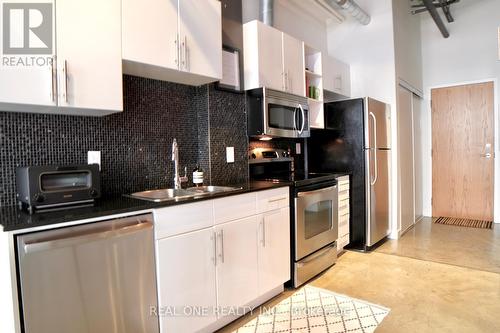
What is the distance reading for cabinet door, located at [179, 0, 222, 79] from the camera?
6.75 feet

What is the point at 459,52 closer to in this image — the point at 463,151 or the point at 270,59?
the point at 463,151

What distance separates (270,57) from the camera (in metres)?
2.81

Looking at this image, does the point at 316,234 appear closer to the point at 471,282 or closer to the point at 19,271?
the point at 471,282

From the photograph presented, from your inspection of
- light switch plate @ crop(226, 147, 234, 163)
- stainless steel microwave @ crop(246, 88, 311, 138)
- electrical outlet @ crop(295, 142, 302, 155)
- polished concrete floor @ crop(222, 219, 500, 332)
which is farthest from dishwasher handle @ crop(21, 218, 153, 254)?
electrical outlet @ crop(295, 142, 302, 155)

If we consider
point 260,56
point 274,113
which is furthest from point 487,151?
point 260,56

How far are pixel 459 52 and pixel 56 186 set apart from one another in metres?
5.68

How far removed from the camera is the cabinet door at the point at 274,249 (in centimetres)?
227

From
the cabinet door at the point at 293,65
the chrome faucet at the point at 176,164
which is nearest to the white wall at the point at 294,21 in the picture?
the cabinet door at the point at 293,65

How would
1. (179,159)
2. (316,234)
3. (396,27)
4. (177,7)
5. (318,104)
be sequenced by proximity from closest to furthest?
(177,7) < (179,159) < (316,234) < (318,104) < (396,27)

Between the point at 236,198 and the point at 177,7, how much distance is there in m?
1.33

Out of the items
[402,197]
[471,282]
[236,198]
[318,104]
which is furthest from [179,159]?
[402,197]

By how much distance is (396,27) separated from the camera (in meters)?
4.02

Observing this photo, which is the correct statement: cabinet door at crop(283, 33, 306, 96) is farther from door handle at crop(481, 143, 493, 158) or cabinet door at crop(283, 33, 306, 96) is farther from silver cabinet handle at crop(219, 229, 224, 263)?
door handle at crop(481, 143, 493, 158)

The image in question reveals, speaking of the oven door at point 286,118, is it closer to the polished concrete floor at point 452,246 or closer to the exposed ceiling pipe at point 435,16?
the polished concrete floor at point 452,246
